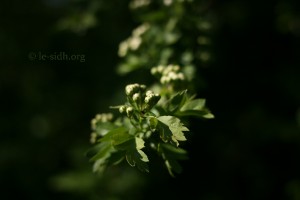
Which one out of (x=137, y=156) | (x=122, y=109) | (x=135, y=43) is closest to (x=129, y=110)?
(x=122, y=109)

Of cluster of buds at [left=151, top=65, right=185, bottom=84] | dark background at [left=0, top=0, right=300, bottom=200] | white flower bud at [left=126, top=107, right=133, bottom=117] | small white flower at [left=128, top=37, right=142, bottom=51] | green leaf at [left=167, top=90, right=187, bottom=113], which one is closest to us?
white flower bud at [left=126, top=107, right=133, bottom=117]

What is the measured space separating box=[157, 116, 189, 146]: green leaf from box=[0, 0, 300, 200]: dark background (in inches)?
80.0

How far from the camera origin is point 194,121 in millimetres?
4750

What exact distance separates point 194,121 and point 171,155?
2.48 m

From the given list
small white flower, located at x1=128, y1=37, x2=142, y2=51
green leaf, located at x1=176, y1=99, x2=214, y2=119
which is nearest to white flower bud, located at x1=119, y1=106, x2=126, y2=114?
green leaf, located at x1=176, y1=99, x2=214, y2=119

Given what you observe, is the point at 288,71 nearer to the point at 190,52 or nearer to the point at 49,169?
the point at 190,52

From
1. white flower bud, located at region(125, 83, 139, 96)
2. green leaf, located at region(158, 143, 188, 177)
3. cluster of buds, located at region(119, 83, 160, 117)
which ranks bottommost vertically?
green leaf, located at region(158, 143, 188, 177)

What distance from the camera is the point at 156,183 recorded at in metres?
4.72

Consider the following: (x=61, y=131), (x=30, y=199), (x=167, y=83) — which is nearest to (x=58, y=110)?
(x=61, y=131)

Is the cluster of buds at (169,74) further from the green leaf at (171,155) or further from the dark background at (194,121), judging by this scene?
the dark background at (194,121)

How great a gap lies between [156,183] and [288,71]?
177 cm

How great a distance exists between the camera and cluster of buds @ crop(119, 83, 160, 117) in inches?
82.0

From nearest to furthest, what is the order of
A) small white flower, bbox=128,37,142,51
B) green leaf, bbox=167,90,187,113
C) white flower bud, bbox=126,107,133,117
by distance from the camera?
white flower bud, bbox=126,107,133,117 < green leaf, bbox=167,90,187,113 < small white flower, bbox=128,37,142,51

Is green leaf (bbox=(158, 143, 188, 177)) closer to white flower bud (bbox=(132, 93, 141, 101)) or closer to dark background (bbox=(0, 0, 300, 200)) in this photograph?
white flower bud (bbox=(132, 93, 141, 101))
